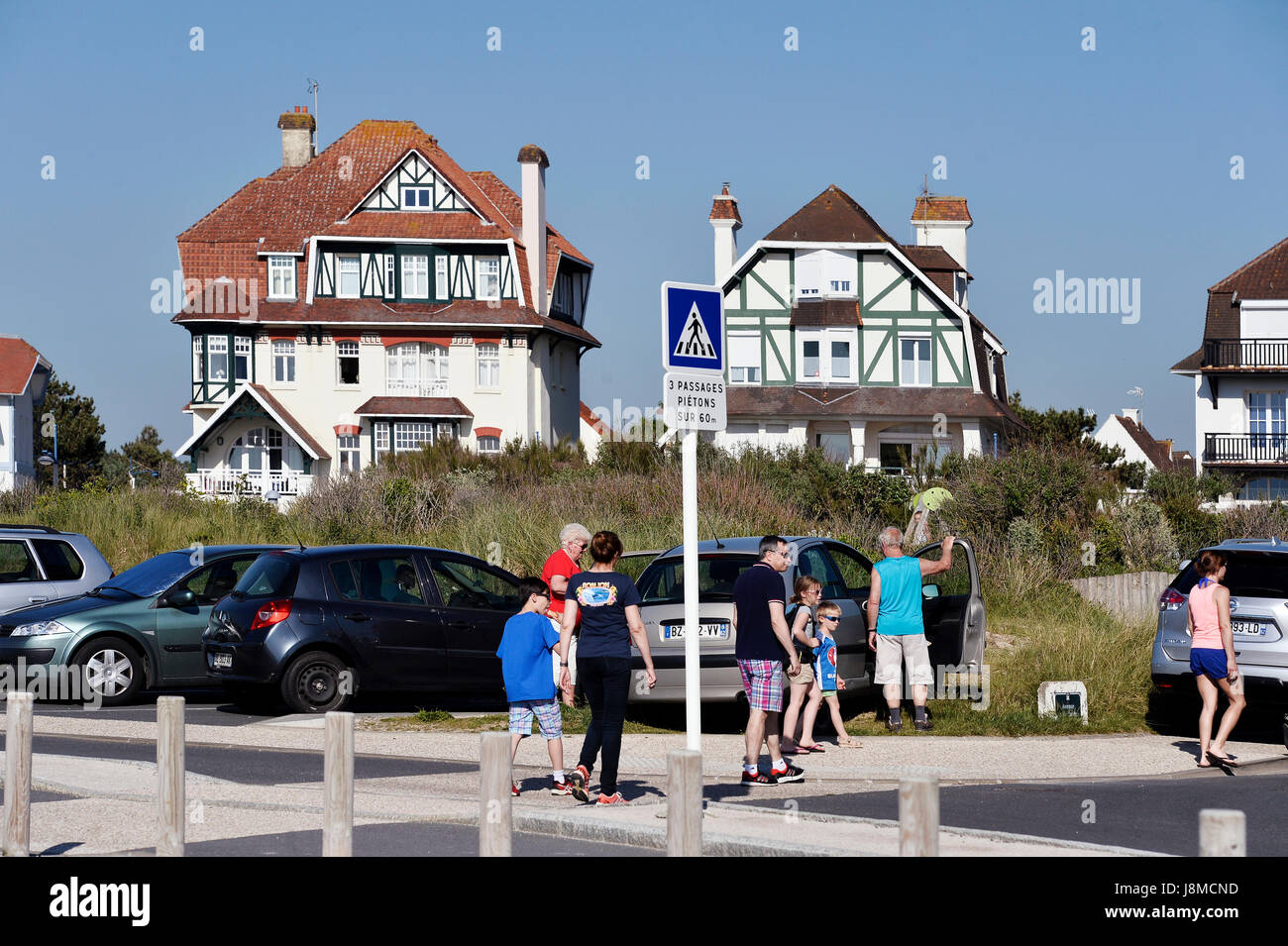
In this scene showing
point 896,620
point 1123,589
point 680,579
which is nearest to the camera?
point 896,620

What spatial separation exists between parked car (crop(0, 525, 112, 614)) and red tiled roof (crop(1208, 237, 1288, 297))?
45.8m

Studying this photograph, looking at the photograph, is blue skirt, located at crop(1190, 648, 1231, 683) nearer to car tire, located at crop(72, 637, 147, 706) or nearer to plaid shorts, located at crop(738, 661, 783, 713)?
plaid shorts, located at crop(738, 661, 783, 713)

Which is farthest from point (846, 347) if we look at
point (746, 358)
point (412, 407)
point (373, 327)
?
point (373, 327)

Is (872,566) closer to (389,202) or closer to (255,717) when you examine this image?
(255,717)

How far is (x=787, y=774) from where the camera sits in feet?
37.0

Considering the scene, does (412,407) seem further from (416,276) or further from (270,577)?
(270,577)

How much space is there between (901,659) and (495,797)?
8.26 m

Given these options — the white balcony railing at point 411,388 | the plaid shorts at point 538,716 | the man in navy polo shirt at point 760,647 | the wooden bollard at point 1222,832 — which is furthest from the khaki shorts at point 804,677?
the white balcony railing at point 411,388

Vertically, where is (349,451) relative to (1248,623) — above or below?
above

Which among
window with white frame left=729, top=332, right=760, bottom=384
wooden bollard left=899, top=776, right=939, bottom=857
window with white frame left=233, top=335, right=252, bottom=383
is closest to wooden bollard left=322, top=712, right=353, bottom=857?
wooden bollard left=899, top=776, right=939, bottom=857

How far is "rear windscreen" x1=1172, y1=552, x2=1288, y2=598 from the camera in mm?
13914

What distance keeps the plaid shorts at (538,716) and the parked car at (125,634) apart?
22.8ft

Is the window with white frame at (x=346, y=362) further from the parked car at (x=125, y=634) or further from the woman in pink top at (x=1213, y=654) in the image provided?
the woman in pink top at (x=1213, y=654)

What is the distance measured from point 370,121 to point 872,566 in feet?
157
